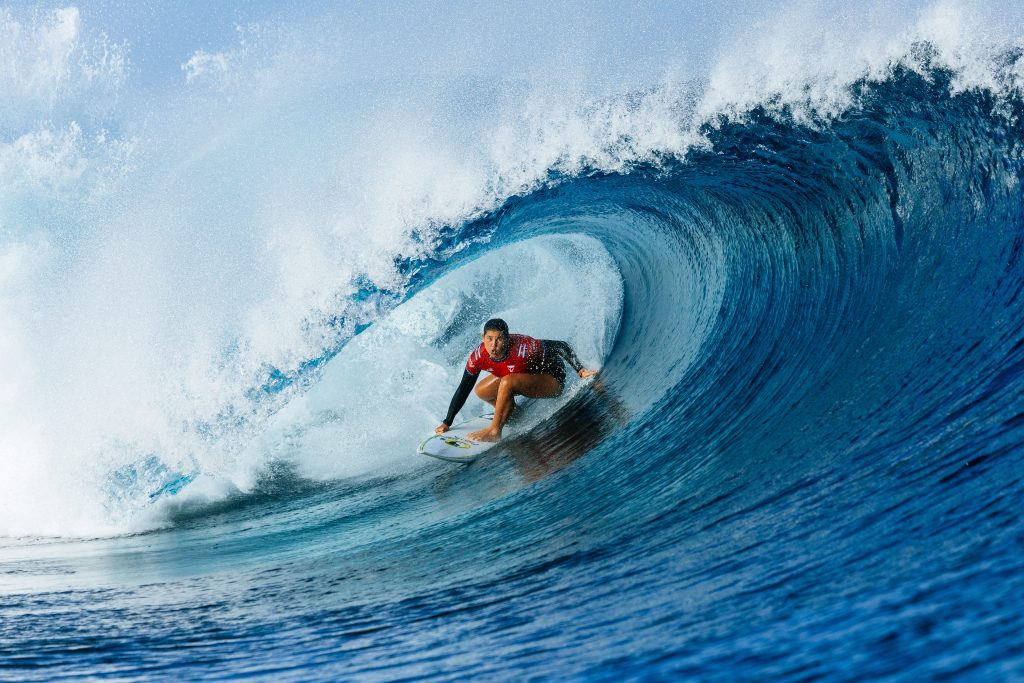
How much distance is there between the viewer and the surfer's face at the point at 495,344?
586 centimetres

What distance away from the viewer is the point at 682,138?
6637 mm

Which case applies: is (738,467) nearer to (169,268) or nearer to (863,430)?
(863,430)

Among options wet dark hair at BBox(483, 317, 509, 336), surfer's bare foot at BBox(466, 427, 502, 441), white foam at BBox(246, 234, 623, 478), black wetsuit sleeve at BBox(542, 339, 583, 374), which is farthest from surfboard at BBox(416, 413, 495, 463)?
black wetsuit sleeve at BBox(542, 339, 583, 374)

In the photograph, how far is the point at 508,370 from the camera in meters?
6.21

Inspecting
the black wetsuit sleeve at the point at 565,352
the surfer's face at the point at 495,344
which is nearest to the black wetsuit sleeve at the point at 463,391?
the surfer's face at the point at 495,344

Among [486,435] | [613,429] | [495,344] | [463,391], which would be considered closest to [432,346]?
[463,391]

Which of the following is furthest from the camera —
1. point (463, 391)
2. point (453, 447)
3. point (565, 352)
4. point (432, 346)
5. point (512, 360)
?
point (432, 346)

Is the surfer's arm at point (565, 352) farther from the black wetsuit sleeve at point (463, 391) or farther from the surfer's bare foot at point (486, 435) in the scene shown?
the surfer's bare foot at point (486, 435)

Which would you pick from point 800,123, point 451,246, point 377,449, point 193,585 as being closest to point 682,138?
point 800,123

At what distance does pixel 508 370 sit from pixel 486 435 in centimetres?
51

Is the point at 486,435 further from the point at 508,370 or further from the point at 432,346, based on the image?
the point at 432,346

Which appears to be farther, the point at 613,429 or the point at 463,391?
the point at 463,391

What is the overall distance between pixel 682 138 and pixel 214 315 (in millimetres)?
4271

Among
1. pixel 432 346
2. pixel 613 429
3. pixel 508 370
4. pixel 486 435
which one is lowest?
pixel 613 429
